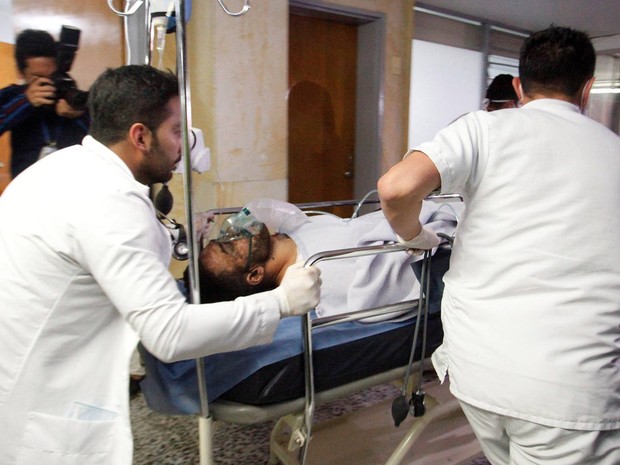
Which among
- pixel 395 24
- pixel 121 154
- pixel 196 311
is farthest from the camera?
pixel 395 24

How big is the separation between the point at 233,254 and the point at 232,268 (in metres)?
0.05

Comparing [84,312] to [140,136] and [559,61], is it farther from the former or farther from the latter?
[559,61]

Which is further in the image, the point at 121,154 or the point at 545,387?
the point at 121,154

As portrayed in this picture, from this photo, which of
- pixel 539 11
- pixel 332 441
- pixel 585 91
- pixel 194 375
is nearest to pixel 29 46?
pixel 194 375

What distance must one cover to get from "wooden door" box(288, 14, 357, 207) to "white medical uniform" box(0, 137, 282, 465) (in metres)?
→ 2.82

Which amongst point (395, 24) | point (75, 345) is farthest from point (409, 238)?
point (395, 24)

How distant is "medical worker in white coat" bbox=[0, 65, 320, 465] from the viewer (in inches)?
37.1

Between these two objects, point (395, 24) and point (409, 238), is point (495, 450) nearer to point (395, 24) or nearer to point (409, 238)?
point (409, 238)

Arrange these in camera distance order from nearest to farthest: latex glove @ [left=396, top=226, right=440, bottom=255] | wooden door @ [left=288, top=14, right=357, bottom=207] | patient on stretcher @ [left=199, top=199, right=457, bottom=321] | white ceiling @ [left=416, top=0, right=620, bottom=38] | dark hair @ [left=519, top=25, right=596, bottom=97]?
dark hair @ [left=519, top=25, right=596, bottom=97], latex glove @ [left=396, top=226, right=440, bottom=255], patient on stretcher @ [left=199, top=199, right=457, bottom=321], wooden door @ [left=288, top=14, right=357, bottom=207], white ceiling @ [left=416, top=0, right=620, bottom=38]

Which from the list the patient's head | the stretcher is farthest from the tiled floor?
the patient's head

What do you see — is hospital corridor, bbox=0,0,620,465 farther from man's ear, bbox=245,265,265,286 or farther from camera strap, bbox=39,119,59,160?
camera strap, bbox=39,119,59,160

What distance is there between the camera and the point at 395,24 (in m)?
3.87

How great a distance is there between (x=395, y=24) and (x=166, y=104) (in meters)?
3.22

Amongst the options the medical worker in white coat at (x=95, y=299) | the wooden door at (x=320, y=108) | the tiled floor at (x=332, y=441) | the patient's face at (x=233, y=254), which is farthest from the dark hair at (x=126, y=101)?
the wooden door at (x=320, y=108)
